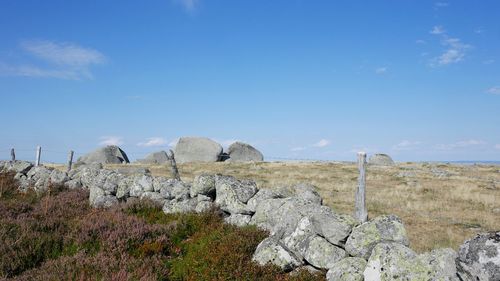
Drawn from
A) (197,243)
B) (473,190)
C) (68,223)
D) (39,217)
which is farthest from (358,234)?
(473,190)

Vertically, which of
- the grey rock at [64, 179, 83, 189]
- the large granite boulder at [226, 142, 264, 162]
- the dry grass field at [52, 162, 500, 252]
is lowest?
the dry grass field at [52, 162, 500, 252]

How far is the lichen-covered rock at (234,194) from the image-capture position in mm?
11062

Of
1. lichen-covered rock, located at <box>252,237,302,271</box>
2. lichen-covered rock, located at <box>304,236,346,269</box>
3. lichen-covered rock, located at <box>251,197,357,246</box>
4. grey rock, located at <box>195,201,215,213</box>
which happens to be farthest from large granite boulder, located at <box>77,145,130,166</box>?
lichen-covered rock, located at <box>304,236,346,269</box>

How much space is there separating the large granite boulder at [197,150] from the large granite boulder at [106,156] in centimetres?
962

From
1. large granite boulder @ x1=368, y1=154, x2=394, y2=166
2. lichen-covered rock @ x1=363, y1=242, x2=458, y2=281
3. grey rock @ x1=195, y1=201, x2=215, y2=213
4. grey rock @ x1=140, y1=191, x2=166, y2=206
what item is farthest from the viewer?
large granite boulder @ x1=368, y1=154, x2=394, y2=166

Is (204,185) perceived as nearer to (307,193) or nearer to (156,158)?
(307,193)

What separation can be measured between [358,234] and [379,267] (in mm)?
1069

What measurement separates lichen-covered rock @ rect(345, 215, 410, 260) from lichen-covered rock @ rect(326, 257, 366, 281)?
0.68ft

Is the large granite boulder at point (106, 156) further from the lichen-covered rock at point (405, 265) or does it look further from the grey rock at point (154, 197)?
the lichen-covered rock at point (405, 265)

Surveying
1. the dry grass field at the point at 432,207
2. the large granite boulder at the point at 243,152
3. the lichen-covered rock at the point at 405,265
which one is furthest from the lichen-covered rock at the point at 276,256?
the large granite boulder at the point at 243,152

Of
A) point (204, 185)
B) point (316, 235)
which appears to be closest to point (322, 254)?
point (316, 235)

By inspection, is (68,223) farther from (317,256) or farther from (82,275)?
(317,256)

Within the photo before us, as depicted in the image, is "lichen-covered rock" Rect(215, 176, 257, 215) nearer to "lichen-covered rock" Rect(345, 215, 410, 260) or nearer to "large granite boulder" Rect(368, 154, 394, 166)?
"lichen-covered rock" Rect(345, 215, 410, 260)

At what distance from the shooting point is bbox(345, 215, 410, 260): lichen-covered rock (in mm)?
6863
